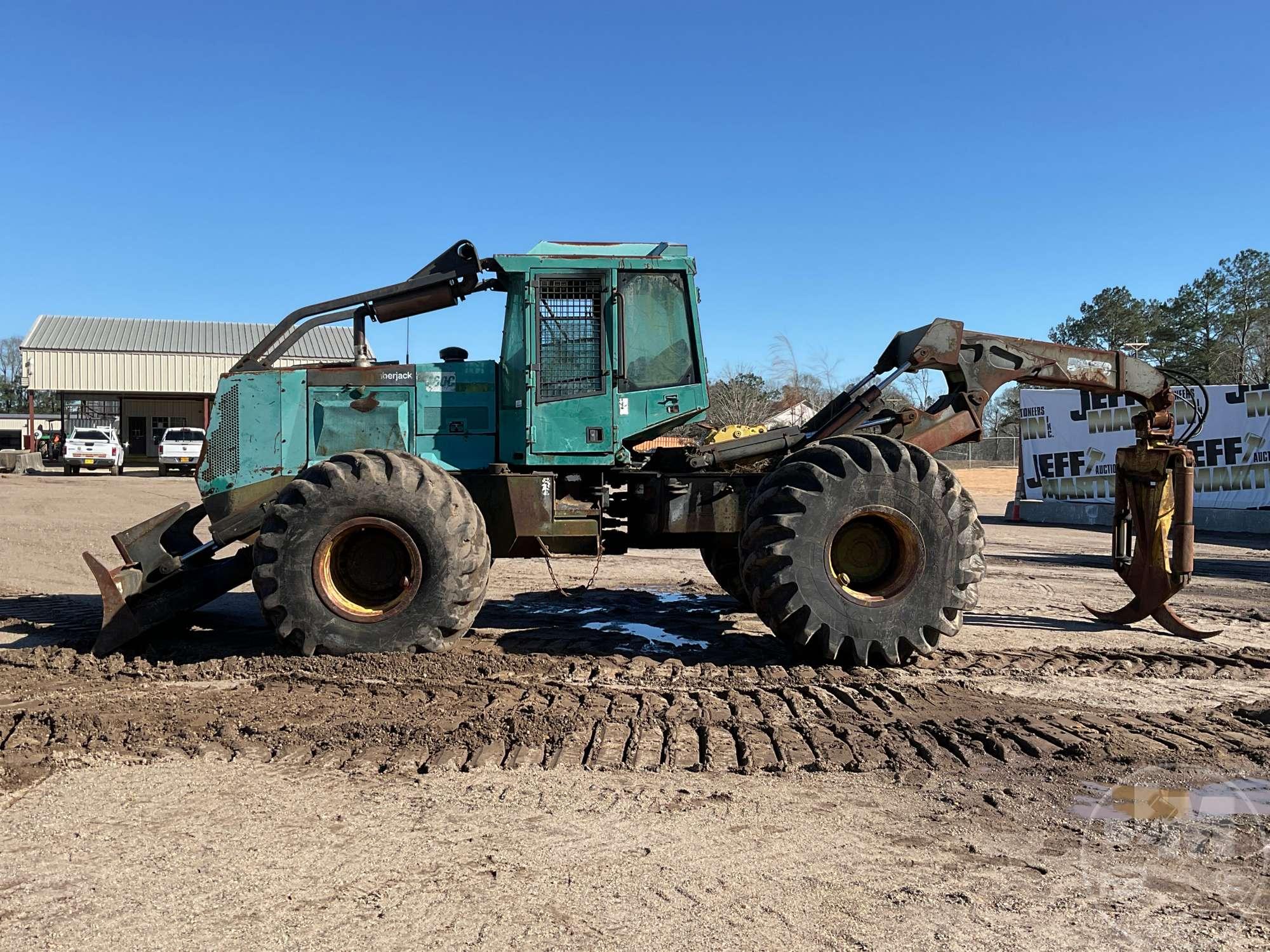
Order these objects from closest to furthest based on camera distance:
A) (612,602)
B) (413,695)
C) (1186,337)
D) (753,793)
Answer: (753,793), (413,695), (612,602), (1186,337)

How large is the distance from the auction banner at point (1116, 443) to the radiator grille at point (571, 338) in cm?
1368

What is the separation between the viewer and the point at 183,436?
33.1 metres

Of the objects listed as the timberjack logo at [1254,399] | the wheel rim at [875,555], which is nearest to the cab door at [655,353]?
the wheel rim at [875,555]

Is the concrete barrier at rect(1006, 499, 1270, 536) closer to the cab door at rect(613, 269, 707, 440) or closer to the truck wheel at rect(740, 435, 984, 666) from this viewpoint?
the truck wheel at rect(740, 435, 984, 666)

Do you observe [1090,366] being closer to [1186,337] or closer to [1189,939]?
[1189,939]

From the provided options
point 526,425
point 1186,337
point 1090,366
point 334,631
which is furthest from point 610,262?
point 1186,337

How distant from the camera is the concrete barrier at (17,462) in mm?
33156

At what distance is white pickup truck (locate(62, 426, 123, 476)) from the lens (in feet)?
106

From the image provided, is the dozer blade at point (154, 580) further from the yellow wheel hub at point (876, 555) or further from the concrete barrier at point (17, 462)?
the concrete barrier at point (17, 462)

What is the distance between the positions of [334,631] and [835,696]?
332cm

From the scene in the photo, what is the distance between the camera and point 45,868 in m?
3.41

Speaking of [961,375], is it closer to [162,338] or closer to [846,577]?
[846,577]

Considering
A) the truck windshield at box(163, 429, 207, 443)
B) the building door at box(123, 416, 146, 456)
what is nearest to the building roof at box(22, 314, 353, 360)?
the building door at box(123, 416, 146, 456)

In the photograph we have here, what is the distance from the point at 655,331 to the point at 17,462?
114ft
